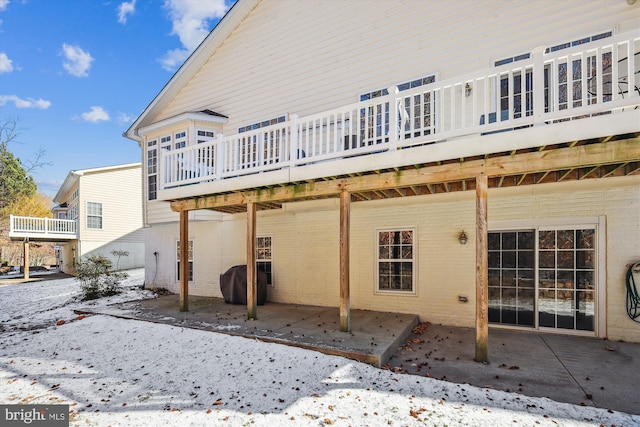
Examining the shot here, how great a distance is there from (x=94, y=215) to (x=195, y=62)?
51.9ft

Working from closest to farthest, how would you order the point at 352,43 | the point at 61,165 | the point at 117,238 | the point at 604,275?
1. the point at 604,275
2. the point at 352,43
3. the point at 117,238
4. the point at 61,165

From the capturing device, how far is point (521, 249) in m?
6.81

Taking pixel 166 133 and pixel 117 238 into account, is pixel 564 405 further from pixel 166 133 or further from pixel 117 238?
pixel 117 238

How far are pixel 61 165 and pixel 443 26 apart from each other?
28.4 m

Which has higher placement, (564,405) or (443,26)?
(443,26)

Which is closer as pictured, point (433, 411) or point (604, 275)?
point (433, 411)

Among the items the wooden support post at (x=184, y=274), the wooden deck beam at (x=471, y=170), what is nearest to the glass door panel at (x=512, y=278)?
the wooden deck beam at (x=471, y=170)

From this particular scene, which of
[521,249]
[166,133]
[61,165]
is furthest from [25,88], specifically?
[521,249]

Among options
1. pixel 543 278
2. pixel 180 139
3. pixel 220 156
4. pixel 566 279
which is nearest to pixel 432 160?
pixel 543 278

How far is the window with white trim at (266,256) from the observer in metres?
9.86

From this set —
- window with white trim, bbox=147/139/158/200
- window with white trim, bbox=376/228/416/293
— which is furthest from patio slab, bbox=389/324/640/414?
window with white trim, bbox=147/139/158/200

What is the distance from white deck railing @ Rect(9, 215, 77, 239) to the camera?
19547 mm

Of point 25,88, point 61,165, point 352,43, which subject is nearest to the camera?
point 352,43

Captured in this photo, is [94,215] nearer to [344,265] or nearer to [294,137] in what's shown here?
[294,137]
